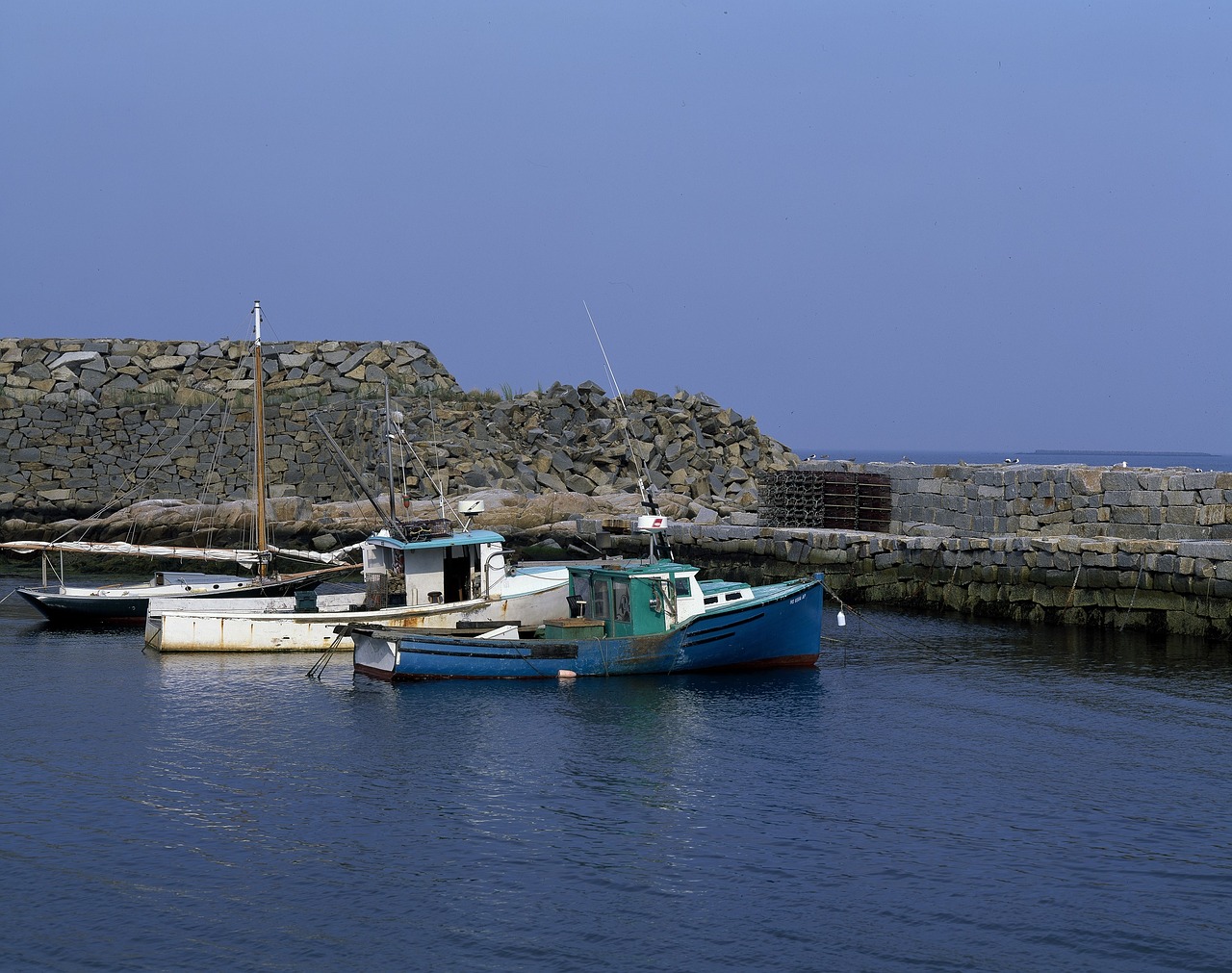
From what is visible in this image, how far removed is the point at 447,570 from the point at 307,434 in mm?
19019

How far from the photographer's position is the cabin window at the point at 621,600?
20438 millimetres

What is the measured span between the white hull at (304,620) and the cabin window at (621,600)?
2051 millimetres

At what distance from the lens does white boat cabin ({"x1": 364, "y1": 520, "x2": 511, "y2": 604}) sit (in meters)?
22.5

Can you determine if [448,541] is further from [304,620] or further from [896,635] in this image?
[896,635]

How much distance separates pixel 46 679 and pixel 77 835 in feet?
27.7

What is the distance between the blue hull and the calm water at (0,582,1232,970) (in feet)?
1.00

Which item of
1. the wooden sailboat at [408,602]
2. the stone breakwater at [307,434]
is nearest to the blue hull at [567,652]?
the wooden sailboat at [408,602]

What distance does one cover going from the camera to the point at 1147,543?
2414 cm

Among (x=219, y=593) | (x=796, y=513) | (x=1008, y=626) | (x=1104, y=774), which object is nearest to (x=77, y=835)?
(x=1104, y=774)

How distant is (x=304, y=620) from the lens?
23.4 metres

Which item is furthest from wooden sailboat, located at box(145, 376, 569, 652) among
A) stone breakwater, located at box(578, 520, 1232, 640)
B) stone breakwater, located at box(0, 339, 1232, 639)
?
stone breakwater, located at box(578, 520, 1232, 640)

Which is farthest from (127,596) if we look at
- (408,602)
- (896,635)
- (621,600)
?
(896,635)

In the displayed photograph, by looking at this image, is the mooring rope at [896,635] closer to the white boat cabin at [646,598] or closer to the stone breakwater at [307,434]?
the white boat cabin at [646,598]

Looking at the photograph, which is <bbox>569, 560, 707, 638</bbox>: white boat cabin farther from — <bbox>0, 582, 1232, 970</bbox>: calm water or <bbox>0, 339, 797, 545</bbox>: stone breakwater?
<bbox>0, 339, 797, 545</bbox>: stone breakwater
